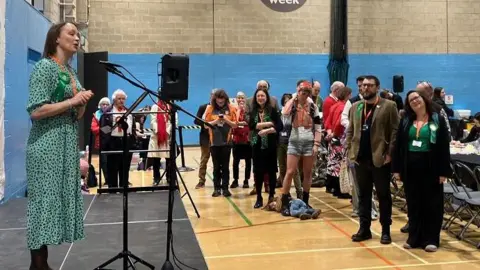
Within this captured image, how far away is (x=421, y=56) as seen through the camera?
45.2ft

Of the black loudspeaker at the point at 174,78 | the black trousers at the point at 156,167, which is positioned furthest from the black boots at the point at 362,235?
the black trousers at the point at 156,167

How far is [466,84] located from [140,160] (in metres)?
9.39

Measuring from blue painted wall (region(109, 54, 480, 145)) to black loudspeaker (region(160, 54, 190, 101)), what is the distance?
372 inches

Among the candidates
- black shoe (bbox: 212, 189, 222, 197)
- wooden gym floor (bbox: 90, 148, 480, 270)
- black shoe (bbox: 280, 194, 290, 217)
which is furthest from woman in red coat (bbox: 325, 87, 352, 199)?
black shoe (bbox: 212, 189, 222, 197)

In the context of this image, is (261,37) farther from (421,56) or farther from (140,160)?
(140,160)

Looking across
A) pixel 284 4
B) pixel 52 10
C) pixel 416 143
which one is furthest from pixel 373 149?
pixel 284 4

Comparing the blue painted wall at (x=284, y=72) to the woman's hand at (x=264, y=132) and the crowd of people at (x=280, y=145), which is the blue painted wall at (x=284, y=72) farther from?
the woman's hand at (x=264, y=132)

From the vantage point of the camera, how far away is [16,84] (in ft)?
19.5

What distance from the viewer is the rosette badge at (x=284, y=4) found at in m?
13.4

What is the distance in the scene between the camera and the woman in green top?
155 inches

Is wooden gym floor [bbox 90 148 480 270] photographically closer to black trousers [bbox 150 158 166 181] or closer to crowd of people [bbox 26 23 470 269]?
crowd of people [bbox 26 23 470 269]

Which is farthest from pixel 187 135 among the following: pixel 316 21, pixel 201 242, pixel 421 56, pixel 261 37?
pixel 201 242

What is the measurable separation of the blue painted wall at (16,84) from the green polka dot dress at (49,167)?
10.3ft

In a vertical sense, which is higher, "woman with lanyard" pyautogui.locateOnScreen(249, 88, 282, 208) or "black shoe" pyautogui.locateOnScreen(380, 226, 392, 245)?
"woman with lanyard" pyautogui.locateOnScreen(249, 88, 282, 208)
